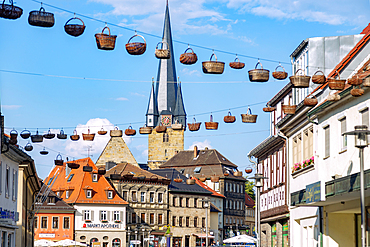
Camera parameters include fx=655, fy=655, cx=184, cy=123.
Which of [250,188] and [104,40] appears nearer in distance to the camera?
[104,40]

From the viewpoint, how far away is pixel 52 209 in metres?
79.1

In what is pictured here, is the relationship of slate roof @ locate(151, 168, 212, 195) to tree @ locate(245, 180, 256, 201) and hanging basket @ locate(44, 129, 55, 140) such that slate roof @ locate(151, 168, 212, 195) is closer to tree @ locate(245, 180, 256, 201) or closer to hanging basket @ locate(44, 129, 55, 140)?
tree @ locate(245, 180, 256, 201)

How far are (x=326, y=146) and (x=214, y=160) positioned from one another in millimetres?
98520

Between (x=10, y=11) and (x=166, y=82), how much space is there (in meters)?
153

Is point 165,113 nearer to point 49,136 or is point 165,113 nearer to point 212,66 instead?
point 49,136

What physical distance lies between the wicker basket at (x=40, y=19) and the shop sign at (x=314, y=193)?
11.9m

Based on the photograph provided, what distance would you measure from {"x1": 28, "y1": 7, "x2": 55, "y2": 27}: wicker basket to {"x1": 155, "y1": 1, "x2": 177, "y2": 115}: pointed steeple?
15142 cm

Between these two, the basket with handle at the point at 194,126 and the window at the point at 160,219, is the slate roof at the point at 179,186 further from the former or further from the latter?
the basket with handle at the point at 194,126

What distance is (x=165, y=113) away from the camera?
575ft

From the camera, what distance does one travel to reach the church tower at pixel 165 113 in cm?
17375

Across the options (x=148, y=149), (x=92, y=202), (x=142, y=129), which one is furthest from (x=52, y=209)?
(x=148, y=149)

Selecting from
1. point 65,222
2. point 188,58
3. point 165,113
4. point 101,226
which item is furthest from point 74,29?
point 165,113

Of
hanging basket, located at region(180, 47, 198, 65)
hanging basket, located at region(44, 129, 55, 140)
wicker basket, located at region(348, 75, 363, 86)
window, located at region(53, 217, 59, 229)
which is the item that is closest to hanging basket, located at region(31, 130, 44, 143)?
hanging basket, located at region(44, 129, 55, 140)

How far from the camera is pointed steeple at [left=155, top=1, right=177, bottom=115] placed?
564 ft
